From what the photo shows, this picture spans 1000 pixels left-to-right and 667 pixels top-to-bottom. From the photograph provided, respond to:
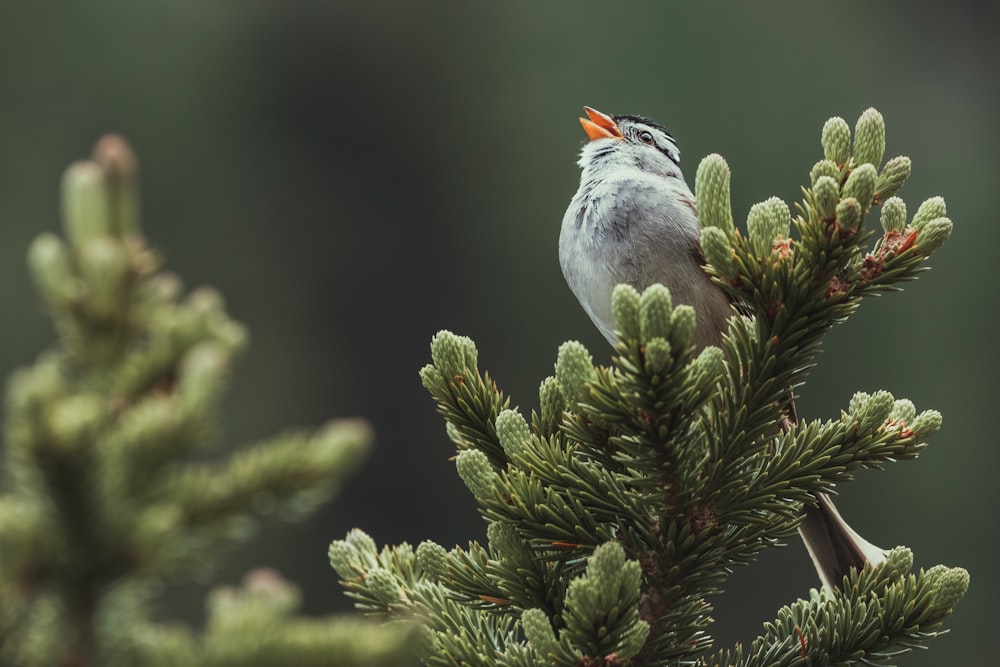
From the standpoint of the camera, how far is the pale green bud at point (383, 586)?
1.46 meters

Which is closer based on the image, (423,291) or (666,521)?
(666,521)

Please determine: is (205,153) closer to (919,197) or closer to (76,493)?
(919,197)

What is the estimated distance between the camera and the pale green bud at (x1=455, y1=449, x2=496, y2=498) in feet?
Result: 4.33

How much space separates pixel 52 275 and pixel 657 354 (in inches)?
22.7

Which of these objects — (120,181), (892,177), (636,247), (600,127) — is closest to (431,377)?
(892,177)

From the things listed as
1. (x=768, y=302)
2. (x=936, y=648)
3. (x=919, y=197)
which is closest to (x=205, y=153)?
(x=919, y=197)

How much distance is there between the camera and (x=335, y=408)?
1839cm

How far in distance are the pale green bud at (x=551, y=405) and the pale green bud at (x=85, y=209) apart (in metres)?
0.74

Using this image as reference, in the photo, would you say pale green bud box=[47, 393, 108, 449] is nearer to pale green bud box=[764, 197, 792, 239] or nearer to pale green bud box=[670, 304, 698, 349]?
pale green bud box=[670, 304, 698, 349]

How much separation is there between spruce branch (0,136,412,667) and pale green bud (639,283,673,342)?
41cm

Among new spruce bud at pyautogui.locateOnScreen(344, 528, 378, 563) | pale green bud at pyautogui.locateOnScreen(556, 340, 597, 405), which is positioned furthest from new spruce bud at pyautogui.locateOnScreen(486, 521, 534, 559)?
new spruce bud at pyautogui.locateOnScreen(344, 528, 378, 563)

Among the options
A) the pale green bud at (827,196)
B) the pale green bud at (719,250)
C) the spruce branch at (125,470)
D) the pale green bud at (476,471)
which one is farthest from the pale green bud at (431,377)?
the spruce branch at (125,470)

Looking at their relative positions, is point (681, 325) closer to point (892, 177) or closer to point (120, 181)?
point (892, 177)

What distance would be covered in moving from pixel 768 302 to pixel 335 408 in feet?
56.9
